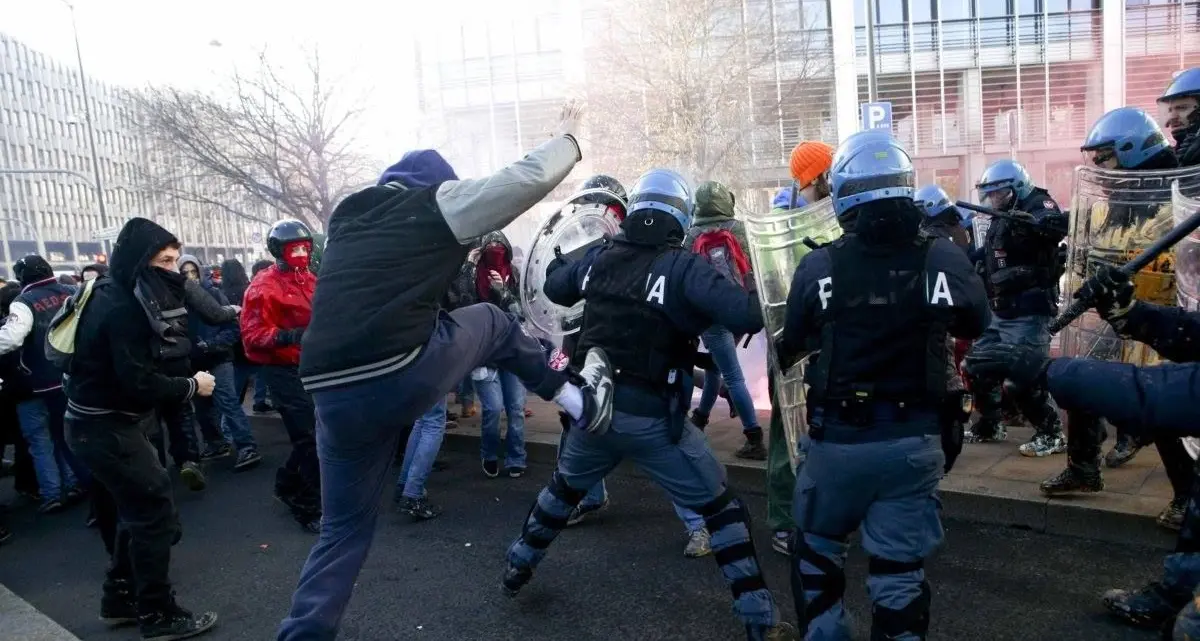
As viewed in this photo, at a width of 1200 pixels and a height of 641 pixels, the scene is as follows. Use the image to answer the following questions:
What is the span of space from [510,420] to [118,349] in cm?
261

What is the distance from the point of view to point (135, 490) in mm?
3188

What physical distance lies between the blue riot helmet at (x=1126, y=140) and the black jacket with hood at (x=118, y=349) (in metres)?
4.46

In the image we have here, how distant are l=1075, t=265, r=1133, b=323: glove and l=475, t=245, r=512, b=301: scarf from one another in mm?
3801

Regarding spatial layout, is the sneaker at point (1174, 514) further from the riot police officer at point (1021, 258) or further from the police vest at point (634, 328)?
the police vest at point (634, 328)

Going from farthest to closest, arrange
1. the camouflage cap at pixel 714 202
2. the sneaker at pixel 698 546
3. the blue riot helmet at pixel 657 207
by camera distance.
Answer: the camouflage cap at pixel 714 202 → the sneaker at pixel 698 546 → the blue riot helmet at pixel 657 207

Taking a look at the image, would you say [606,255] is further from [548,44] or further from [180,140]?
[548,44]

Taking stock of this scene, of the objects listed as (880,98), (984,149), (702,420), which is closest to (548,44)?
(880,98)

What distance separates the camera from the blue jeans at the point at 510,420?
17.2 feet

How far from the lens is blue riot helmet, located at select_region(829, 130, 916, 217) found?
226 cm

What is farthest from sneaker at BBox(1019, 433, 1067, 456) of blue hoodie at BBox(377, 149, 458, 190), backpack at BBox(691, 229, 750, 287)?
blue hoodie at BBox(377, 149, 458, 190)

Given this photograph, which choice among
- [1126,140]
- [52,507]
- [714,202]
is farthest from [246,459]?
[1126,140]

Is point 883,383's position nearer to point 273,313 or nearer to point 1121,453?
point 1121,453

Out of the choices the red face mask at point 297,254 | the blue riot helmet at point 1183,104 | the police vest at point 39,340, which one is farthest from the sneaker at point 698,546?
the police vest at point 39,340

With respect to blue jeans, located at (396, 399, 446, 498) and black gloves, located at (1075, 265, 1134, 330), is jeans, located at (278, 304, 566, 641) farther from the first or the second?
blue jeans, located at (396, 399, 446, 498)
